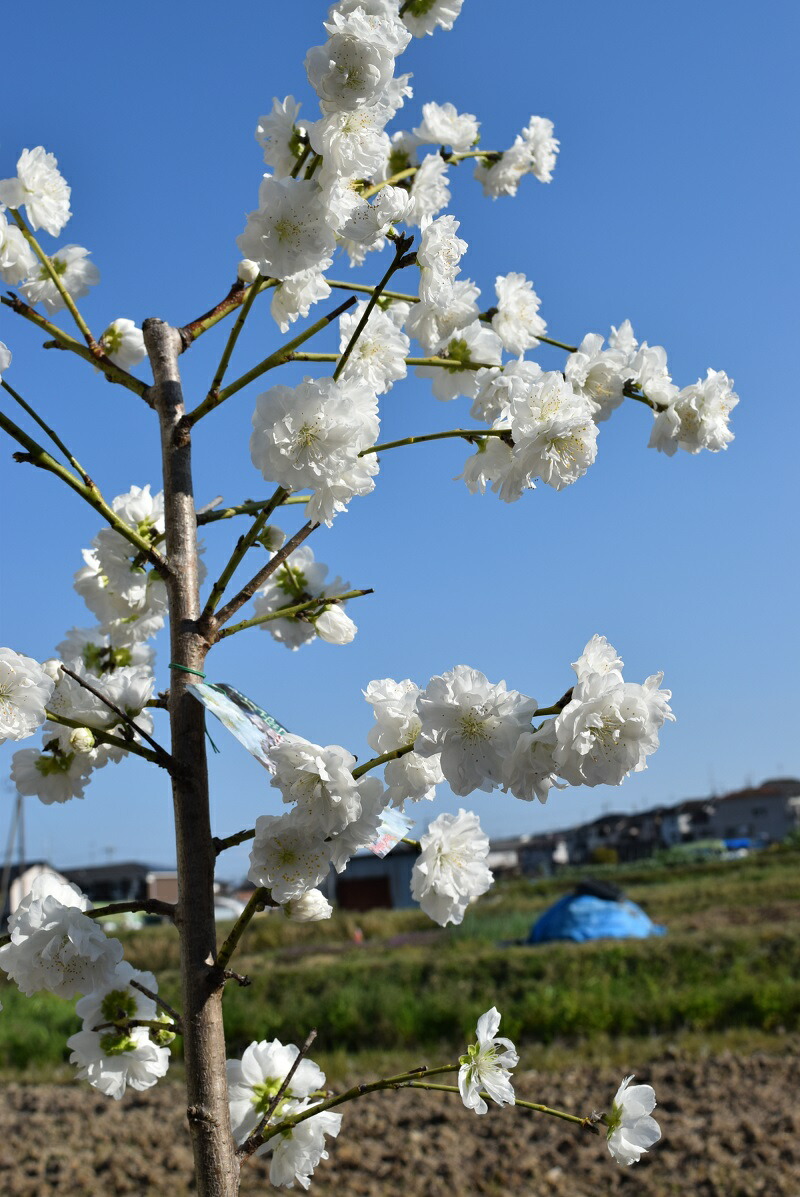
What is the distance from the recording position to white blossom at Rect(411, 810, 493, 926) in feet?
4.37

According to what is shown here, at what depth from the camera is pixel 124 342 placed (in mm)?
1745

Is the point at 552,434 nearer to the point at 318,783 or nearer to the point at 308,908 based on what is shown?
the point at 318,783

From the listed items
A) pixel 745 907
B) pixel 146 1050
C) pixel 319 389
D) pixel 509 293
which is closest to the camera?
pixel 319 389

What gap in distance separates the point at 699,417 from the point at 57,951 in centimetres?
112

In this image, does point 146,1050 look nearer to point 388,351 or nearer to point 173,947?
point 388,351

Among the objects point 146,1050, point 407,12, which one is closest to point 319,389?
point 407,12

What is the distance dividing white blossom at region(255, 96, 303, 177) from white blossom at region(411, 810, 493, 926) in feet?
2.78

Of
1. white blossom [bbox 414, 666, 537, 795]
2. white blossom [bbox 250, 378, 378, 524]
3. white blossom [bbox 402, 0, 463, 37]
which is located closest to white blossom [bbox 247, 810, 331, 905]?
white blossom [bbox 414, 666, 537, 795]

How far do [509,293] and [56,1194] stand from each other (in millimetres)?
5326

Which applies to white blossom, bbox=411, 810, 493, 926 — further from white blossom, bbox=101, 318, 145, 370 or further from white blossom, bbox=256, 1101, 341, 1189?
white blossom, bbox=101, 318, 145, 370

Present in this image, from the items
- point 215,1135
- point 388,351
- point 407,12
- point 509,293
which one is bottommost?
point 215,1135

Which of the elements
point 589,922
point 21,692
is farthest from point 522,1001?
point 21,692

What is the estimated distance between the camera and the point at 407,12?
5.00ft

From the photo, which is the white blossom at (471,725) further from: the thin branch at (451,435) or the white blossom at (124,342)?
the white blossom at (124,342)
